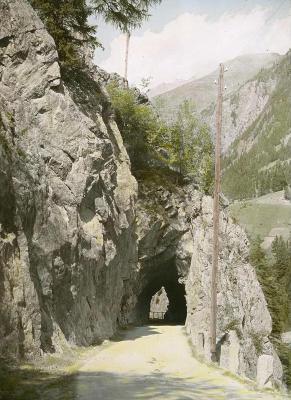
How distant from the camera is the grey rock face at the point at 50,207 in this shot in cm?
1199

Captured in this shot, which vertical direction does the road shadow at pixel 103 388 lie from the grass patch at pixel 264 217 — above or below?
below

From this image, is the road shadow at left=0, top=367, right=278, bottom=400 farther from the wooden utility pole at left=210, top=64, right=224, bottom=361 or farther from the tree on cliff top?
the tree on cliff top

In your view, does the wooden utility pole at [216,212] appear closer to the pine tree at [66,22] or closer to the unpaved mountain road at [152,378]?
the unpaved mountain road at [152,378]

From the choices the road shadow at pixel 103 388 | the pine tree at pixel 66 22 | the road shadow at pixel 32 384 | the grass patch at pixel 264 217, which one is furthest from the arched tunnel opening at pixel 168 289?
the grass patch at pixel 264 217

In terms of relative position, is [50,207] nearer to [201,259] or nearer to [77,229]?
[77,229]

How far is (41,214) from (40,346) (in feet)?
13.4

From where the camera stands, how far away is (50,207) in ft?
50.4

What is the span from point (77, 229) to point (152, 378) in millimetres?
7338

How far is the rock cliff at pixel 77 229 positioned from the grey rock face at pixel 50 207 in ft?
0.15

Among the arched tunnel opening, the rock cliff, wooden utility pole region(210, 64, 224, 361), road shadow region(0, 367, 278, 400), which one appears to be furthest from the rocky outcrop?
road shadow region(0, 367, 278, 400)

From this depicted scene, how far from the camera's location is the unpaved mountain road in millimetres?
8680

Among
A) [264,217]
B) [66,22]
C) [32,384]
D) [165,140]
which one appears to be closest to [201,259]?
[165,140]

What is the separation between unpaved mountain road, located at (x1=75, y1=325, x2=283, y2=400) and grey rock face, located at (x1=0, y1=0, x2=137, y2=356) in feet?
5.40

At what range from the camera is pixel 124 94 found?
34.2 meters
